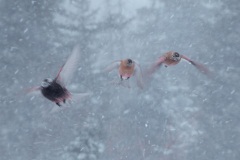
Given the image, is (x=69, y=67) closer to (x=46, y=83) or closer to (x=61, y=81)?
(x=61, y=81)

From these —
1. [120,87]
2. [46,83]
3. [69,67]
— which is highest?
[69,67]

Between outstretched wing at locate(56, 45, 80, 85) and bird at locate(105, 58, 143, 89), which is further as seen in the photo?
bird at locate(105, 58, 143, 89)

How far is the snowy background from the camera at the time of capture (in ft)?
23.6

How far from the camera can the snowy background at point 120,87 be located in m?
7.20

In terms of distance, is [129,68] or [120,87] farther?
[120,87]

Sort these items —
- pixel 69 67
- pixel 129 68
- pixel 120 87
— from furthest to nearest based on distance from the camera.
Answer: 1. pixel 120 87
2. pixel 129 68
3. pixel 69 67

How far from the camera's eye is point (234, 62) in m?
8.17

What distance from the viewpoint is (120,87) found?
303 inches

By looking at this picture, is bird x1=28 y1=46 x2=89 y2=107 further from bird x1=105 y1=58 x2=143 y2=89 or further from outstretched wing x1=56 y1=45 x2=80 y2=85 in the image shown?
bird x1=105 y1=58 x2=143 y2=89

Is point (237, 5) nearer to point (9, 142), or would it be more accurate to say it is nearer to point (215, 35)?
point (215, 35)

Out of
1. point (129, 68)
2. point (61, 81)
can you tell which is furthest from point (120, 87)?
point (61, 81)

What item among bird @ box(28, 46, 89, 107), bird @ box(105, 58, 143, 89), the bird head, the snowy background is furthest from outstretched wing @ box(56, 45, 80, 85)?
the snowy background

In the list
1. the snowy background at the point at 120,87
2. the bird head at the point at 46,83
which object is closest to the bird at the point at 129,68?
the bird head at the point at 46,83

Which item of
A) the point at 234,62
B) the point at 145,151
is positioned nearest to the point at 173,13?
the point at 234,62
